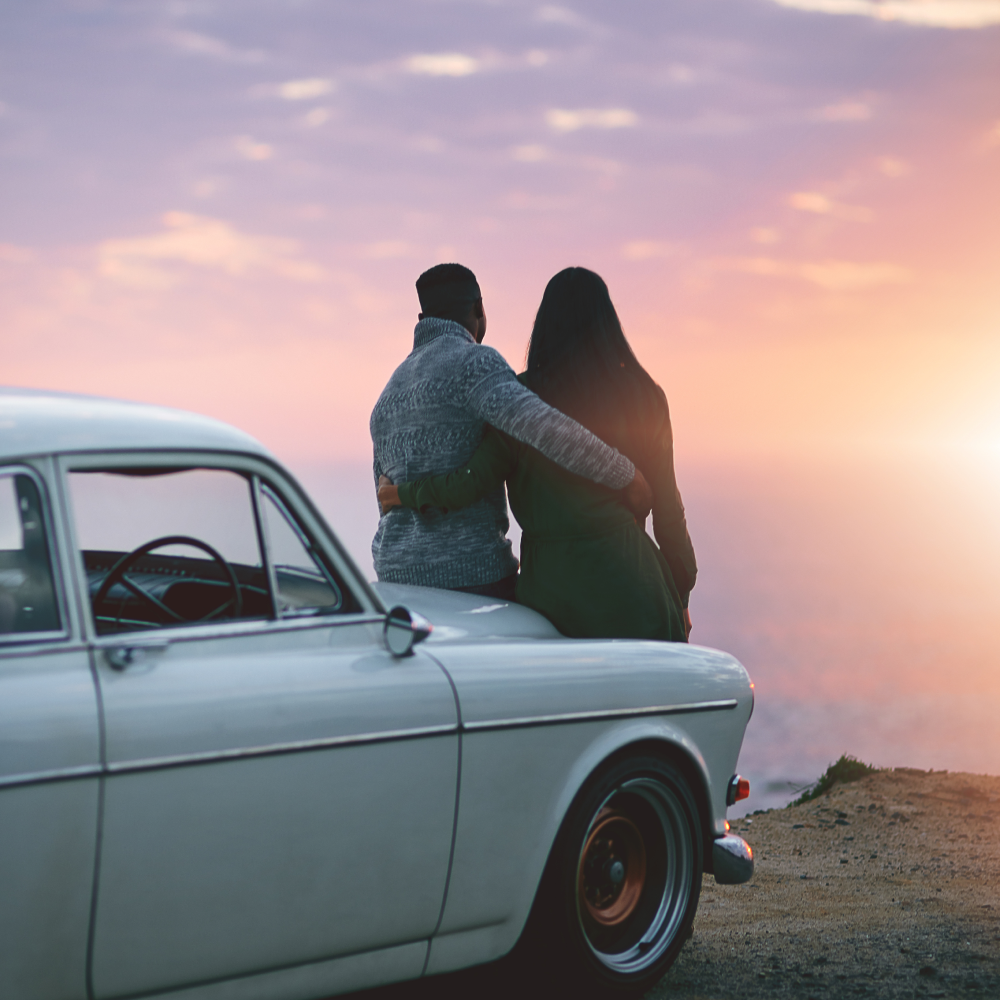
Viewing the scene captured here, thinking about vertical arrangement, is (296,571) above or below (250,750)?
above

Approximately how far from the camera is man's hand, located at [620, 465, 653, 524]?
4461 mm

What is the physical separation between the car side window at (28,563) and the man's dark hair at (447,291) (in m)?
2.10

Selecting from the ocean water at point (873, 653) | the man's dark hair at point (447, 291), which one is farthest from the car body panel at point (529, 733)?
the ocean water at point (873, 653)

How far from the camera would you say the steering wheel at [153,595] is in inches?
127

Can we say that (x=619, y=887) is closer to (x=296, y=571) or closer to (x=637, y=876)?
(x=637, y=876)

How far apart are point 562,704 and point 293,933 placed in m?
1.00

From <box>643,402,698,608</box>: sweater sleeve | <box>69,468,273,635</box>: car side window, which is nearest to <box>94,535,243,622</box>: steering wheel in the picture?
<box>69,468,273,635</box>: car side window

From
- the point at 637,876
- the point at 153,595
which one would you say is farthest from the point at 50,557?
the point at 637,876

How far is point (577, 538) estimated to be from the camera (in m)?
4.42

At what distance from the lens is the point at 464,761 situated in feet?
10.8

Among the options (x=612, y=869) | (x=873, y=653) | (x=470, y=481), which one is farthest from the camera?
(x=873, y=653)

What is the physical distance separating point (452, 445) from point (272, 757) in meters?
1.82

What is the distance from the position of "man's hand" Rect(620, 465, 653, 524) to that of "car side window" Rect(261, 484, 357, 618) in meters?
1.49

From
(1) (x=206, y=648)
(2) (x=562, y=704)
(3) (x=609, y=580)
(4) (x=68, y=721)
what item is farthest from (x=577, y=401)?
(4) (x=68, y=721)
